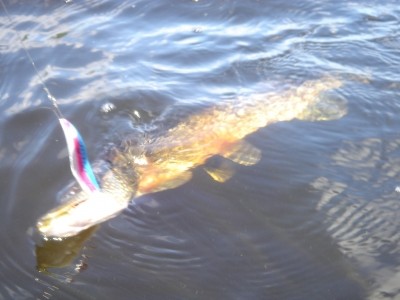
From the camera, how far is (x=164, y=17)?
6750mm

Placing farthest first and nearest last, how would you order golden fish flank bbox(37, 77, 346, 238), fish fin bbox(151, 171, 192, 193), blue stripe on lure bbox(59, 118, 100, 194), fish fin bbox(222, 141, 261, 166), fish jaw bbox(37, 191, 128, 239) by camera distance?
1. fish fin bbox(222, 141, 261, 166)
2. fish fin bbox(151, 171, 192, 193)
3. golden fish flank bbox(37, 77, 346, 238)
4. fish jaw bbox(37, 191, 128, 239)
5. blue stripe on lure bbox(59, 118, 100, 194)

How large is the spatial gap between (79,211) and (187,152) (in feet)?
4.10

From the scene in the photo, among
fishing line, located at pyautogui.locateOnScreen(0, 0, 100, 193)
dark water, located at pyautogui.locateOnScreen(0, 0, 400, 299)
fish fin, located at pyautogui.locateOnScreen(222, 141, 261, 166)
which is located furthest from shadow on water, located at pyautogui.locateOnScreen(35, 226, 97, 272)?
fish fin, located at pyautogui.locateOnScreen(222, 141, 261, 166)

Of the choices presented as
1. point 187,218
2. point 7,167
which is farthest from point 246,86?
point 7,167

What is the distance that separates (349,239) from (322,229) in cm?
18

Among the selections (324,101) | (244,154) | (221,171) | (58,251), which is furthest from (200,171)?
(324,101)

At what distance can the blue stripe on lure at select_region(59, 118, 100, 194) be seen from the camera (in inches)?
97.3

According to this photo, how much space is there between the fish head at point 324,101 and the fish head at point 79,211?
2.10 meters

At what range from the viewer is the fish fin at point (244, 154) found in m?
3.75

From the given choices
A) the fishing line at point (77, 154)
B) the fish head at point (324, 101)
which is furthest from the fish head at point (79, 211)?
the fish head at point (324, 101)

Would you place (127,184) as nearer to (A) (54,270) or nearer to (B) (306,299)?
(A) (54,270)

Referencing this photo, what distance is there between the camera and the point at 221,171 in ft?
12.1

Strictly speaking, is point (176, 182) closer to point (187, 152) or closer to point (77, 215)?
point (187, 152)

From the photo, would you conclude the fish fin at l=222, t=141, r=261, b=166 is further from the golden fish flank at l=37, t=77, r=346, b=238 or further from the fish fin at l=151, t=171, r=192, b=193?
the fish fin at l=151, t=171, r=192, b=193
